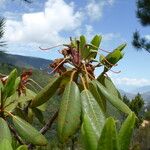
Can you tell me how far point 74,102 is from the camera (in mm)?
1101

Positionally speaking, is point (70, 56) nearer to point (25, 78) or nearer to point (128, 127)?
point (25, 78)

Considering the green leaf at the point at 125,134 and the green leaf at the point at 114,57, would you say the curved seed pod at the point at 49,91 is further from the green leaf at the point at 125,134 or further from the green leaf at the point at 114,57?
the green leaf at the point at 125,134

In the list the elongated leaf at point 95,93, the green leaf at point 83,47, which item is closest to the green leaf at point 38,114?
the green leaf at point 83,47

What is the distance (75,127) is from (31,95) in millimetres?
484

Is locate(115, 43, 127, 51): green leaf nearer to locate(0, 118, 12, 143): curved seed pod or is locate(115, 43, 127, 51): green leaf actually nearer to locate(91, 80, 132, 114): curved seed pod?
locate(91, 80, 132, 114): curved seed pod

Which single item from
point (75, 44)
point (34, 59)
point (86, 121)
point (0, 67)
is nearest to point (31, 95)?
point (75, 44)

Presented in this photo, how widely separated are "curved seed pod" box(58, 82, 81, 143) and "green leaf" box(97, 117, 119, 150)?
0.35 meters

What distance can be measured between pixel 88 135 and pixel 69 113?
0.36 m

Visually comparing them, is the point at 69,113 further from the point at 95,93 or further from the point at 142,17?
the point at 142,17

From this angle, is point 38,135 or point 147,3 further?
point 147,3

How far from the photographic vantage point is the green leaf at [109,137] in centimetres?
68

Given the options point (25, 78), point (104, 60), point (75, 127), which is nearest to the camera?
point (75, 127)

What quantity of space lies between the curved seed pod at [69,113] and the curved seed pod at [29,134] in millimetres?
99

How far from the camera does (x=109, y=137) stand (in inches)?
26.7
